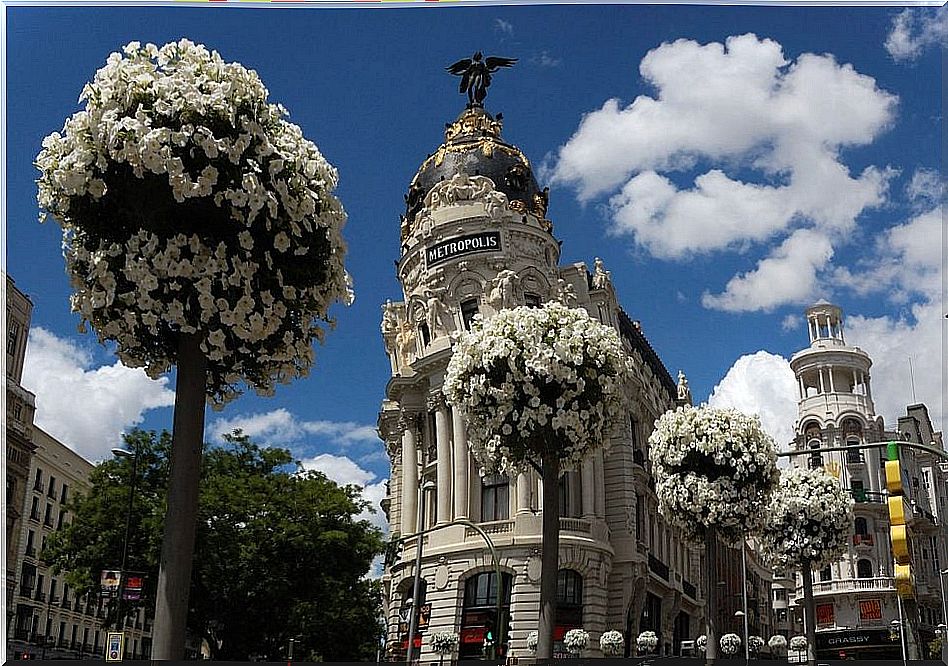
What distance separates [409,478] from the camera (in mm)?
32531

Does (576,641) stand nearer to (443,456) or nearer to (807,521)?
(443,456)

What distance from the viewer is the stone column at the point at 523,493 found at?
3022cm

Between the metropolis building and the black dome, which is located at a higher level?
the black dome

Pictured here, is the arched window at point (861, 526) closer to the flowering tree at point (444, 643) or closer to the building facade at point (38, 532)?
the flowering tree at point (444, 643)

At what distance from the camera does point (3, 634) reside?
9078 mm

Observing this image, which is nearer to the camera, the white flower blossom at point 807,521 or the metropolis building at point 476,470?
the white flower blossom at point 807,521

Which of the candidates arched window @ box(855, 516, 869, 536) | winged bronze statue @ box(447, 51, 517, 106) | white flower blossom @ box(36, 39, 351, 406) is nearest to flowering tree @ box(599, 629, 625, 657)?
arched window @ box(855, 516, 869, 536)

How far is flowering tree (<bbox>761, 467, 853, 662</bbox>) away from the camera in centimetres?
2742

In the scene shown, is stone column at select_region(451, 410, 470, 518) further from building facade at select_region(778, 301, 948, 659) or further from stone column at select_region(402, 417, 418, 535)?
building facade at select_region(778, 301, 948, 659)

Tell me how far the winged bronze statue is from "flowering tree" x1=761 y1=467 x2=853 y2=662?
17.0 m

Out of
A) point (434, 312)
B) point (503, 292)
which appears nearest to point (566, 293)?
point (503, 292)

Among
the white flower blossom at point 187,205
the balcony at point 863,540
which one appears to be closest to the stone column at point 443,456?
the balcony at point 863,540

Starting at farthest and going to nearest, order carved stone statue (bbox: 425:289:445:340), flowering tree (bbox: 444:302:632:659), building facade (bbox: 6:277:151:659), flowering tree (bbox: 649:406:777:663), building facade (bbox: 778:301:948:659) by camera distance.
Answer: building facade (bbox: 778:301:948:659) < carved stone statue (bbox: 425:289:445:340) < flowering tree (bbox: 649:406:777:663) < flowering tree (bbox: 444:302:632:659) < building facade (bbox: 6:277:151:659)

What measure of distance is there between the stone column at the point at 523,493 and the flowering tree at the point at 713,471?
8.92 meters
